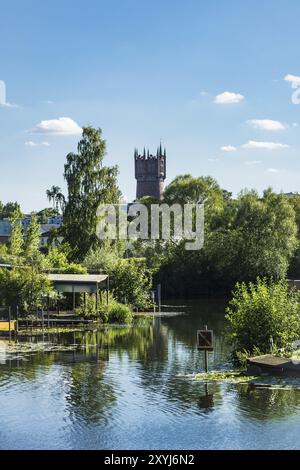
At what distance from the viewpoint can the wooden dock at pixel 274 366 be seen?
26422 mm

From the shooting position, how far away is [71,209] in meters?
74.9

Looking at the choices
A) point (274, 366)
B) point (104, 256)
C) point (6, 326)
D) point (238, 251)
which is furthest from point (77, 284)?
point (238, 251)

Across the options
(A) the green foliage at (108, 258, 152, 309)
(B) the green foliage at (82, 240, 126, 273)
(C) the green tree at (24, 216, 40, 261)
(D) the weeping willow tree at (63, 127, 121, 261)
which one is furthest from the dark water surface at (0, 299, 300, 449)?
(D) the weeping willow tree at (63, 127, 121, 261)

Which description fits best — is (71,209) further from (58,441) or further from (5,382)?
(58,441)

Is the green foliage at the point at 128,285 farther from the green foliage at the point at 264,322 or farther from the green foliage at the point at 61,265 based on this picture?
the green foliage at the point at 264,322

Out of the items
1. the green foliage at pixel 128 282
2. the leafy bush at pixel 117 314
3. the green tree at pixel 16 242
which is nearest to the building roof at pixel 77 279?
the leafy bush at pixel 117 314

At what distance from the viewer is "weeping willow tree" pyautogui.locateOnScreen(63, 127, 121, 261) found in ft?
244

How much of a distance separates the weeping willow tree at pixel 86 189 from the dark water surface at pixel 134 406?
40.6 m

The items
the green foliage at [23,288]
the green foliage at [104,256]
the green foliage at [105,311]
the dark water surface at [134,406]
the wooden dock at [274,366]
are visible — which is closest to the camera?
the dark water surface at [134,406]

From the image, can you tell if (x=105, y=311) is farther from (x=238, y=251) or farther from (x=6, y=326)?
(x=238, y=251)

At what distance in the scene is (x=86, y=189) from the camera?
247ft

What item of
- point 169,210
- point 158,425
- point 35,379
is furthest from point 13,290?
point 169,210

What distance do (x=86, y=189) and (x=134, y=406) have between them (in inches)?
2140

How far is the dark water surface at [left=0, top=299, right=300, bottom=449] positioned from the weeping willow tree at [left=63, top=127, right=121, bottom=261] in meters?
40.6
